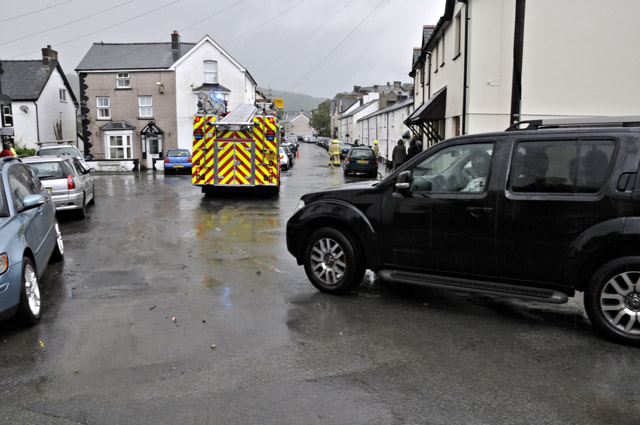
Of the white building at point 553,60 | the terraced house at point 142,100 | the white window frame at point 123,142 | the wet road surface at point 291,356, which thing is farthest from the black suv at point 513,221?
the white window frame at point 123,142

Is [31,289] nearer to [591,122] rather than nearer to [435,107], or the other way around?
[591,122]

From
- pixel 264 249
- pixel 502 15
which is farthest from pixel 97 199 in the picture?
pixel 502 15

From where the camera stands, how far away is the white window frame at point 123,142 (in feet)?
145

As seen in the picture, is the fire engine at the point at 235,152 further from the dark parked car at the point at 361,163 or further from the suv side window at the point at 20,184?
the dark parked car at the point at 361,163

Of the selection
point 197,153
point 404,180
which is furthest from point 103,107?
point 404,180

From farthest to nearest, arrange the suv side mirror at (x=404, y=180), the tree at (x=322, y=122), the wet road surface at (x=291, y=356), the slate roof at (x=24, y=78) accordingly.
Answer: the tree at (x=322, y=122), the slate roof at (x=24, y=78), the suv side mirror at (x=404, y=180), the wet road surface at (x=291, y=356)

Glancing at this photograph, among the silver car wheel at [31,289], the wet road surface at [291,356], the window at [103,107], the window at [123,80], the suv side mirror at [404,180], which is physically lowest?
the wet road surface at [291,356]

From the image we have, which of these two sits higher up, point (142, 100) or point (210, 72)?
point (210, 72)

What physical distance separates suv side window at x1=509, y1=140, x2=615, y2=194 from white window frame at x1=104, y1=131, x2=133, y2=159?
4251 cm

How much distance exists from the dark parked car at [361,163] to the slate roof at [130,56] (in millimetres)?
A: 21938

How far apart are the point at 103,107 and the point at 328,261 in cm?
4234

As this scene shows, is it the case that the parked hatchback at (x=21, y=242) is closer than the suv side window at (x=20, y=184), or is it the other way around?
the parked hatchback at (x=21, y=242)

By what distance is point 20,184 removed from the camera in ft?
23.7

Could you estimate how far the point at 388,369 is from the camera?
15.0 ft
